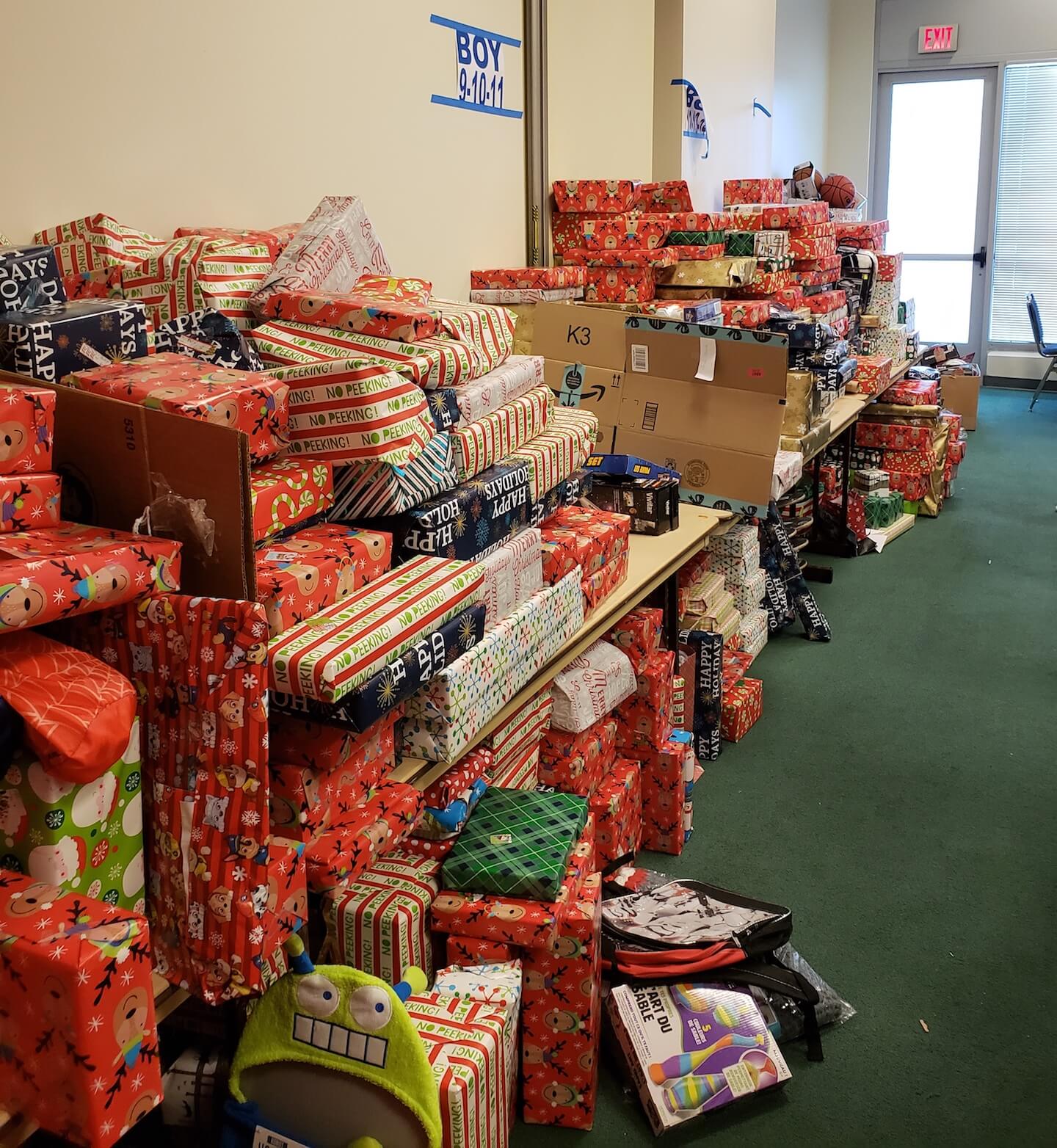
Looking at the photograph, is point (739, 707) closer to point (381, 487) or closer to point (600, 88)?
point (381, 487)

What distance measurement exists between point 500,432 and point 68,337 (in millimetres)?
820

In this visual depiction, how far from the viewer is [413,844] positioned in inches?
72.4

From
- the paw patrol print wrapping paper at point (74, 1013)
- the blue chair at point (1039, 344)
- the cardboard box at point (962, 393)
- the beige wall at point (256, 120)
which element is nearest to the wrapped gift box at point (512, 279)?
the beige wall at point (256, 120)

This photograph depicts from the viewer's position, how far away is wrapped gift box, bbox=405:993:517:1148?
57.4 inches

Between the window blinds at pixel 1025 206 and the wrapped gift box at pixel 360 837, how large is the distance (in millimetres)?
9302

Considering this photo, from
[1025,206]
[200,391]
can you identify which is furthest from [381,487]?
[1025,206]

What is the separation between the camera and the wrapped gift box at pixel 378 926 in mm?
1639

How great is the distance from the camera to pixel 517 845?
182 cm

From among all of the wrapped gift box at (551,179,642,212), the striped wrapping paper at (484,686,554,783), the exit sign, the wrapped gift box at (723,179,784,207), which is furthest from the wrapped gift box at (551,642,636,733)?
the exit sign

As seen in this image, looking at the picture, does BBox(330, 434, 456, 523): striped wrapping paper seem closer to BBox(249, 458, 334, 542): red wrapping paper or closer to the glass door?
BBox(249, 458, 334, 542): red wrapping paper

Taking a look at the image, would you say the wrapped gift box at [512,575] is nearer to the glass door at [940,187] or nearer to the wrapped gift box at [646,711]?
the wrapped gift box at [646,711]

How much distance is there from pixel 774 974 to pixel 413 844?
0.73 meters

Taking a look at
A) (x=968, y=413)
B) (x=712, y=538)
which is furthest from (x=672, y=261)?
(x=968, y=413)

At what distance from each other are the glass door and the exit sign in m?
0.20
